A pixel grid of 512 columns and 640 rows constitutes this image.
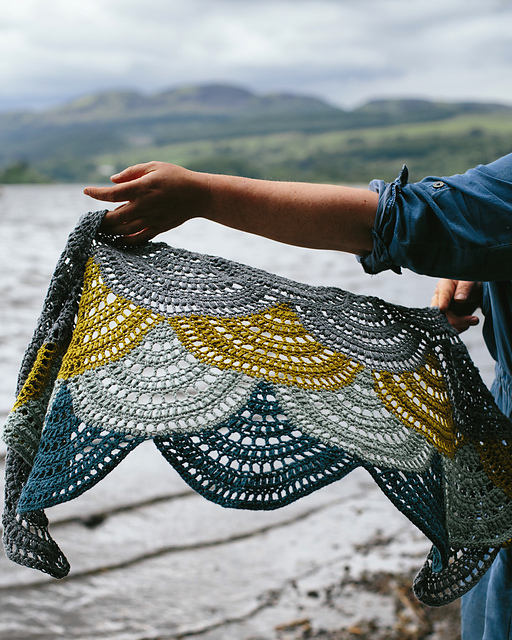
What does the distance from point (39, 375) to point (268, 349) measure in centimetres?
32

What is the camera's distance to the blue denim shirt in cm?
A: 74

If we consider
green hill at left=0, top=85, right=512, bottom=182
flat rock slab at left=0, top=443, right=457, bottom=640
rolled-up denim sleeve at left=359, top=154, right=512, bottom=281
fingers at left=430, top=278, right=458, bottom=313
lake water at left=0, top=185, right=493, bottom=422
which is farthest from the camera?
green hill at left=0, top=85, right=512, bottom=182

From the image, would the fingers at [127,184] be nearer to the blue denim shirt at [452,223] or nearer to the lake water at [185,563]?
the blue denim shirt at [452,223]

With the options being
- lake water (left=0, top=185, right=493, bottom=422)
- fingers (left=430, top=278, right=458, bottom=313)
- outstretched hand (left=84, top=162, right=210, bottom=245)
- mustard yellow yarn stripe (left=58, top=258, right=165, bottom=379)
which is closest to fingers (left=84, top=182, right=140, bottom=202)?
outstretched hand (left=84, top=162, right=210, bottom=245)

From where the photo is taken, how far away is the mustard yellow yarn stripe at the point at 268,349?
0.78 m

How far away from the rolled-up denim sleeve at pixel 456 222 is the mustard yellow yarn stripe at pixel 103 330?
0.34 m

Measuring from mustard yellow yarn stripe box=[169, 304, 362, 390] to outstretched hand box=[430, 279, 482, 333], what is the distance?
0.34 metres

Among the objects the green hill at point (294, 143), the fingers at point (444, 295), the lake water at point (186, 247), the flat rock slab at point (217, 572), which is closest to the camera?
the fingers at point (444, 295)

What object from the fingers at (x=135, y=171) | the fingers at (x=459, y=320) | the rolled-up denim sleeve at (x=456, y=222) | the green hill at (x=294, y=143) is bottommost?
the fingers at (x=459, y=320)

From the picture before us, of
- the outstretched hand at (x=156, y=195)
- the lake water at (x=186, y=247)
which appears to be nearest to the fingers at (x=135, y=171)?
the outstretched hand at (x=156, y=195)

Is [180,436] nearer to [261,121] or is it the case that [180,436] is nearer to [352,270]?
[352,270]

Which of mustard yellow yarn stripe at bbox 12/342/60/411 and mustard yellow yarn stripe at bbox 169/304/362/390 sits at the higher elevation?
mustard yellow yarn stripe at bbox 169/304/362/390

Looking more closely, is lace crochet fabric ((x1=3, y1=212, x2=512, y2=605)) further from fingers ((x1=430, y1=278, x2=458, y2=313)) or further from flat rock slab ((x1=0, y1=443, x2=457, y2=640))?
flat rock slab ((x1=0, y1=443, x2=457, y2=640))

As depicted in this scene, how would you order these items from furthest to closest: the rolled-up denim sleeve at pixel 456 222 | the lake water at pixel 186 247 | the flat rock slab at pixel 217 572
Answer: the lake water at pixel 186 247
the flat rock slab at pixel 217 572
the rolled-up denim sleeve at pixel 456 222
